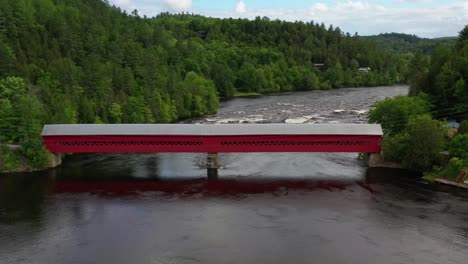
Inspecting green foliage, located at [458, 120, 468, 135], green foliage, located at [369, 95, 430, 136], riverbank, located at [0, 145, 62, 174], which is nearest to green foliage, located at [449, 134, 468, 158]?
green foliage, located at [458, 120, 468, 135]

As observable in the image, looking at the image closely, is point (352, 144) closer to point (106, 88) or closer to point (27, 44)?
Result: point (106, 88)

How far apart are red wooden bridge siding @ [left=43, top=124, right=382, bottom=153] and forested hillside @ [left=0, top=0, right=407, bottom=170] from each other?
15.2 feet

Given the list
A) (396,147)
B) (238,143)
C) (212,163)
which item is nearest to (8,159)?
(212,163)

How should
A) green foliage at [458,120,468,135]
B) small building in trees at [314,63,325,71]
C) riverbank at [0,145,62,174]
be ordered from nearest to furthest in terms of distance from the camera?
riverbank at [0,145,62,174]
green foliage at [458,120,468,135]
small building in trees at [314,63,325,71]

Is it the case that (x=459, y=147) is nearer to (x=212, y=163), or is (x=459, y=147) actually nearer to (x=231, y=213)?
(x=231, y=213)

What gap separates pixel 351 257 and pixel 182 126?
22.2 metres

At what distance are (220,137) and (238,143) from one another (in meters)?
1.67

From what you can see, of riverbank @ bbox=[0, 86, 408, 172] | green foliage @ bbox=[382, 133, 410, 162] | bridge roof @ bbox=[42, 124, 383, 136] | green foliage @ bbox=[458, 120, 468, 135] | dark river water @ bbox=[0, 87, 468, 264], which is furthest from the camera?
riverbank @ bbox=[0, 86, 408, 172]

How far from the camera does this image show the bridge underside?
43938mm

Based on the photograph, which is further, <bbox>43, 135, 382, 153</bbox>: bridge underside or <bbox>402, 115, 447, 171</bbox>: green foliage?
<bbox>43, 135, 382, 153</bbox>: bridge underside

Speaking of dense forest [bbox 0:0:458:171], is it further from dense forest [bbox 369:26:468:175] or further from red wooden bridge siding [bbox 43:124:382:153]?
dense forest [bbox 369:26:468:175]

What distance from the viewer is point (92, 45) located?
76.3 metres

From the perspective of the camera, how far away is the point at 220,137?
1732 inches

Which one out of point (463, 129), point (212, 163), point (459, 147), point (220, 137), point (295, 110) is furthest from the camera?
point (295, 110)
